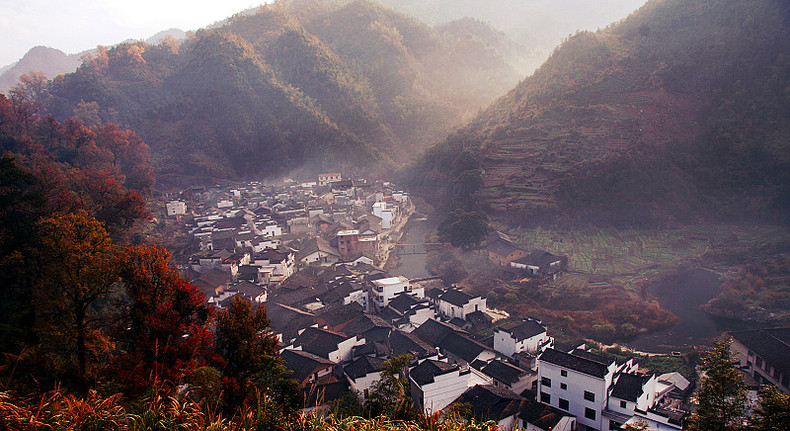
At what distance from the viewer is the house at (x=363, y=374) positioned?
10.2 meters

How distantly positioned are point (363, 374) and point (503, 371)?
12.4ft

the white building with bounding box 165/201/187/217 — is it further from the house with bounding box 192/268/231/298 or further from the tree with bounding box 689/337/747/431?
the tree with bounding box 689/337/747/431

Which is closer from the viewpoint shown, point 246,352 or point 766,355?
point 246,352

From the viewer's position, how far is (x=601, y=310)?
15.9 m

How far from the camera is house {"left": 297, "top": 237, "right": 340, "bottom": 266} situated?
20500 millimetres

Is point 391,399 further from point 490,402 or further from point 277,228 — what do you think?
point 277,228

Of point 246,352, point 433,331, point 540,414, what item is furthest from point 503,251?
point 246,352

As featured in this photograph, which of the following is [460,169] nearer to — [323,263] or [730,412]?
[323,263]

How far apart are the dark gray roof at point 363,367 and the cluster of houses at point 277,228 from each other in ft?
19.7

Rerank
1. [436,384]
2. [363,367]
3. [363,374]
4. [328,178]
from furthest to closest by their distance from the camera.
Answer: [328,178], [363,367], [363,374], [436,384]

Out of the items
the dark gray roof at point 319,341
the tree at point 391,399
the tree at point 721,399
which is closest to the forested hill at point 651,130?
the dark gray roof at point 319,341

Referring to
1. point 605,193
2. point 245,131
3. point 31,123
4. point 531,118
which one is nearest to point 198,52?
point 245,131

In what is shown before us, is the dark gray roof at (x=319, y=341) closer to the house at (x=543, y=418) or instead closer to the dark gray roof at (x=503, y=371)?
the dark gray roof at (x=503, y=371)

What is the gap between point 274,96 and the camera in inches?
1828
